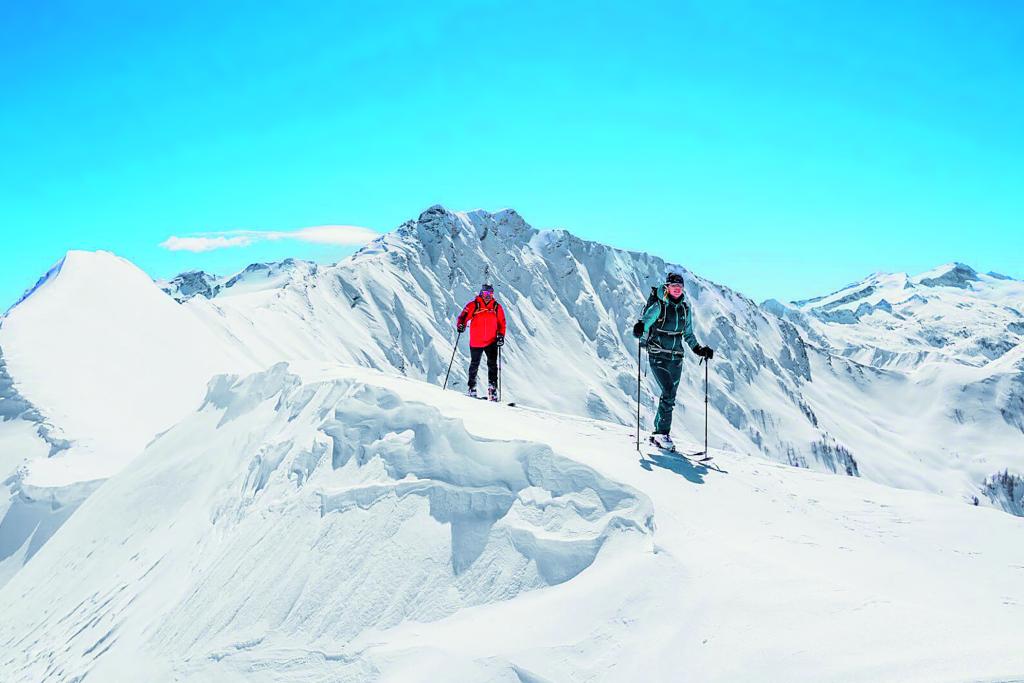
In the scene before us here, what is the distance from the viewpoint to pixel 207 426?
16.8m

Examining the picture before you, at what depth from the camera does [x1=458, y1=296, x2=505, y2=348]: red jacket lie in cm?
1672

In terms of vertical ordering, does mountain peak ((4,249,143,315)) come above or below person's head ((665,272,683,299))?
above

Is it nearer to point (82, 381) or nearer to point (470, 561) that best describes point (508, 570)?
point (470, 561)

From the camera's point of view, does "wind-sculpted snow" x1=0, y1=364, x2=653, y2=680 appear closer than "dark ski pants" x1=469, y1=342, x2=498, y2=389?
Yes

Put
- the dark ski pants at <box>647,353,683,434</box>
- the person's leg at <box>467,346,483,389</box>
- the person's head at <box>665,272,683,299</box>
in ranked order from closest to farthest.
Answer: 1. the person's head at <box>665,272,683,299</box>
2. the dark ski pants at <box>647,353,683,434</box>
3. the person's leg at <box>467,346,483,389</box>

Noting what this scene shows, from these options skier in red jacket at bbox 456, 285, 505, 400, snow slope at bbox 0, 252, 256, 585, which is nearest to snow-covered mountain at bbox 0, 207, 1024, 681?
snow slope at bbox 0, 252, 256, 585

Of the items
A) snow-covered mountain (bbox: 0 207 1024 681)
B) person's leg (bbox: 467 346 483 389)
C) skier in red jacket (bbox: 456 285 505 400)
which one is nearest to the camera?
snow-covered mountain (bbox: 0 207 1024 681)

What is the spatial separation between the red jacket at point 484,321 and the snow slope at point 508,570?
13.5ft

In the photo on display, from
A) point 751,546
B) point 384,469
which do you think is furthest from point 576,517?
point 384,469

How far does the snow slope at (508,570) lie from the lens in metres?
5.66

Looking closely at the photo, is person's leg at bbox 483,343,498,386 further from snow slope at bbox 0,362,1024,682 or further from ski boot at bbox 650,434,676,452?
ski boot at bbox 650,434,676,452

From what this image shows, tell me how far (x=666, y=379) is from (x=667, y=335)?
86 centimetres

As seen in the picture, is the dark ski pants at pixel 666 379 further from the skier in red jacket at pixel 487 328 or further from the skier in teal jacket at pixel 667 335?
the skier in red jacket at pixel 487 328

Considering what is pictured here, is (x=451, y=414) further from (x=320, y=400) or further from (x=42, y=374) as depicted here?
(x=42, y=374)
